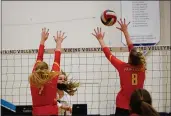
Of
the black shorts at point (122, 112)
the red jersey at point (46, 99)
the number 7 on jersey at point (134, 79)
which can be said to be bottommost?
the black shorts at point (122, 112)

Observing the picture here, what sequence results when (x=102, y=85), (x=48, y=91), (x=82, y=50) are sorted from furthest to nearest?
(x=102, y=85)
(x=82, y=50)
(x=48, y=91)

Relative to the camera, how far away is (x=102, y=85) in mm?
6164

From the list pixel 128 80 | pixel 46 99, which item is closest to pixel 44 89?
pixel 46 99

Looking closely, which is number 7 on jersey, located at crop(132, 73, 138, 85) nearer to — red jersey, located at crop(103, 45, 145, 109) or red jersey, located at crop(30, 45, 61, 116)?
red jersey, located at crop(103, 45, 145, 109)

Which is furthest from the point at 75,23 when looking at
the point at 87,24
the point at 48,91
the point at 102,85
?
the point at 48,91

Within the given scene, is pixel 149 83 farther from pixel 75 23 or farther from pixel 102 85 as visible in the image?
pixel 75 23

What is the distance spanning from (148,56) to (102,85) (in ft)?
3.62

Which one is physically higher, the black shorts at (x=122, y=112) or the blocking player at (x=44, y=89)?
the blocking player at (x=44, y=89)

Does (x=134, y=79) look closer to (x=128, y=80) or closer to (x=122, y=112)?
(x=128, y=80)

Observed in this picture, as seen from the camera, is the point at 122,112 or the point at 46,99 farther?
the point at 122,112

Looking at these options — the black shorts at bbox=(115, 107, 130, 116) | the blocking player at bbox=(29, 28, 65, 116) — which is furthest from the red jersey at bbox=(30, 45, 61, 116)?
the black shorts at bbox=(115, 107, 130, 116)

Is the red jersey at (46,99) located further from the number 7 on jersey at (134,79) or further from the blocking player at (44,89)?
the number 7 on jersey at (134,79)

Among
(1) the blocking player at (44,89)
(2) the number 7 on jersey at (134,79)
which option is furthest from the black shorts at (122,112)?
(1) the blocking player at (44,89)

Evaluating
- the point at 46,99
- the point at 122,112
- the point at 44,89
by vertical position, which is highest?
the point at 44,89
